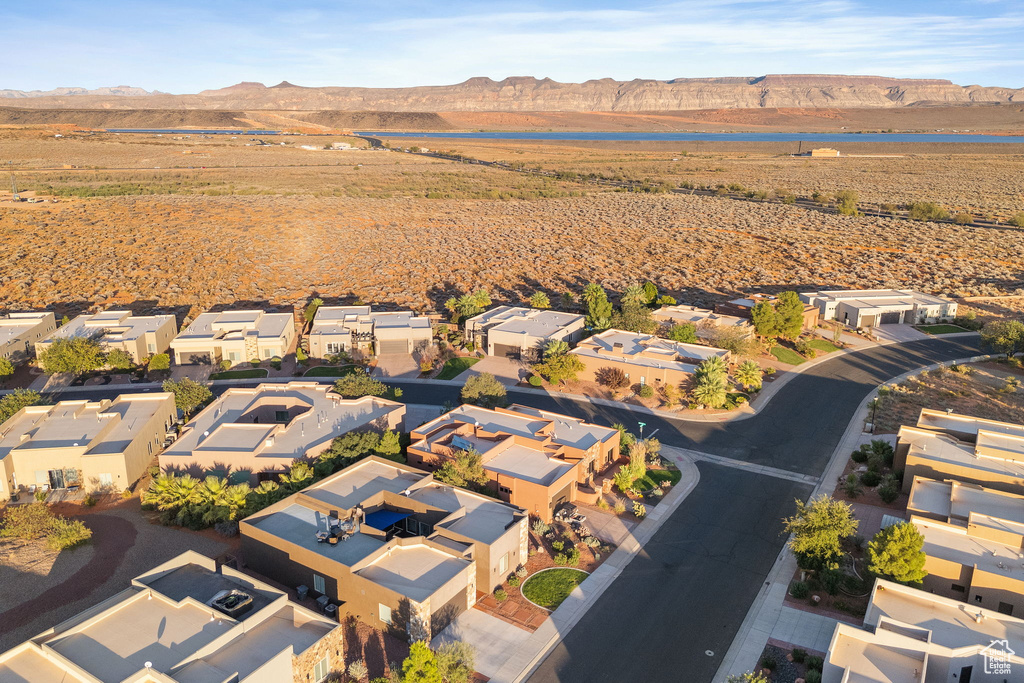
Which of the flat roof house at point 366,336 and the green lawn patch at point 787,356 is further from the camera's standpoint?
the flat roof house at point 366,336

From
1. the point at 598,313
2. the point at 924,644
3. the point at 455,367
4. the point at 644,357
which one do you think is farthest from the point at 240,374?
the point at 924,644

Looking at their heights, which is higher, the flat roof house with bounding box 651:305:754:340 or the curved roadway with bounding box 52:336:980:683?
the flat roof house with bounding box 651:305:754:340

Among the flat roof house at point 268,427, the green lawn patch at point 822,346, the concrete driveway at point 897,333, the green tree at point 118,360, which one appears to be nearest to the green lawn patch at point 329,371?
the flat roof house at point 268,427

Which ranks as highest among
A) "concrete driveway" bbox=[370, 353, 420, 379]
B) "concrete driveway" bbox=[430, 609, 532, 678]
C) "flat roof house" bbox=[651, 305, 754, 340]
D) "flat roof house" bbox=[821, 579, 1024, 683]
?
"flat roof house" bbox=[651, 305, 754, 340]

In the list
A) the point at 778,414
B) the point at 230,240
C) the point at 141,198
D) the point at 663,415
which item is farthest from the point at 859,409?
the point at 141,198

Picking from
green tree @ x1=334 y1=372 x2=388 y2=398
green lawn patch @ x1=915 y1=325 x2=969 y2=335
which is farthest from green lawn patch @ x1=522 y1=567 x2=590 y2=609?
green lawn patch @ x1=915 y1=325 x2=969 y2=335

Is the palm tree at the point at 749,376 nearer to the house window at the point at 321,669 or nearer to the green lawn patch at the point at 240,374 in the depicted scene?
the house window at the point at 321,669

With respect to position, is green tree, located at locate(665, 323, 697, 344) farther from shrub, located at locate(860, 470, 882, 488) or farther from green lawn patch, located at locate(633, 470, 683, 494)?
shrub, located at locate(860, 470, 882, 488)
